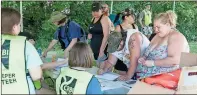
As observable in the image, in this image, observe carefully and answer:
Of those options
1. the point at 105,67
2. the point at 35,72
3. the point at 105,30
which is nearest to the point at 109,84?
the point at 105,67

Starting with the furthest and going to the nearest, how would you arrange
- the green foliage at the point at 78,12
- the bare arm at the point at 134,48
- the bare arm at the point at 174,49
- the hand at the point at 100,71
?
1. the green foliage at the point at 78,12
2. the hand at the point at 100,71
3. the bare arm at the point at 134,48
4. the bare arm at the point at 174,49

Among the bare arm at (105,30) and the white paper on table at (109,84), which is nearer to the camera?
the white paper on table at (109,84)

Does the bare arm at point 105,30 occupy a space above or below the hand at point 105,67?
above

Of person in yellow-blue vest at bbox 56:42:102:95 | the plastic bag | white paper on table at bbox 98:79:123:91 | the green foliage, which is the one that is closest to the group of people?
person in yellow-blue vest at bbox 56:42:102:95

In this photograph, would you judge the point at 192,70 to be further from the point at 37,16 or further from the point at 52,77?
the point at 37,16

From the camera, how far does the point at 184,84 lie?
171cm

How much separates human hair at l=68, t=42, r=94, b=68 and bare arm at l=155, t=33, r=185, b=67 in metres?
0.65

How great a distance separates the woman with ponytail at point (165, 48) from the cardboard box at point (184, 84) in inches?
2.4

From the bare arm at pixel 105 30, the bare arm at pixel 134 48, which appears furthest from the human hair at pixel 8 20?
the bare arm at pixel 105 30

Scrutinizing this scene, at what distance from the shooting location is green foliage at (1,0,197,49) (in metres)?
6.63

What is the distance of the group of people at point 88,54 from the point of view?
1527mm

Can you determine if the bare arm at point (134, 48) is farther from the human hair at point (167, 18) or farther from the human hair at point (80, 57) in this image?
the human hair at point (80, 57)

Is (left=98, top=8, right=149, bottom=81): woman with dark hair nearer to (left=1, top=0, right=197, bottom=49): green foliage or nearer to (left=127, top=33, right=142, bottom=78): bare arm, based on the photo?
(left=127, top=33, right=142, bottom=78): bare arm

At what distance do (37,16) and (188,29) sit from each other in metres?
3.36
